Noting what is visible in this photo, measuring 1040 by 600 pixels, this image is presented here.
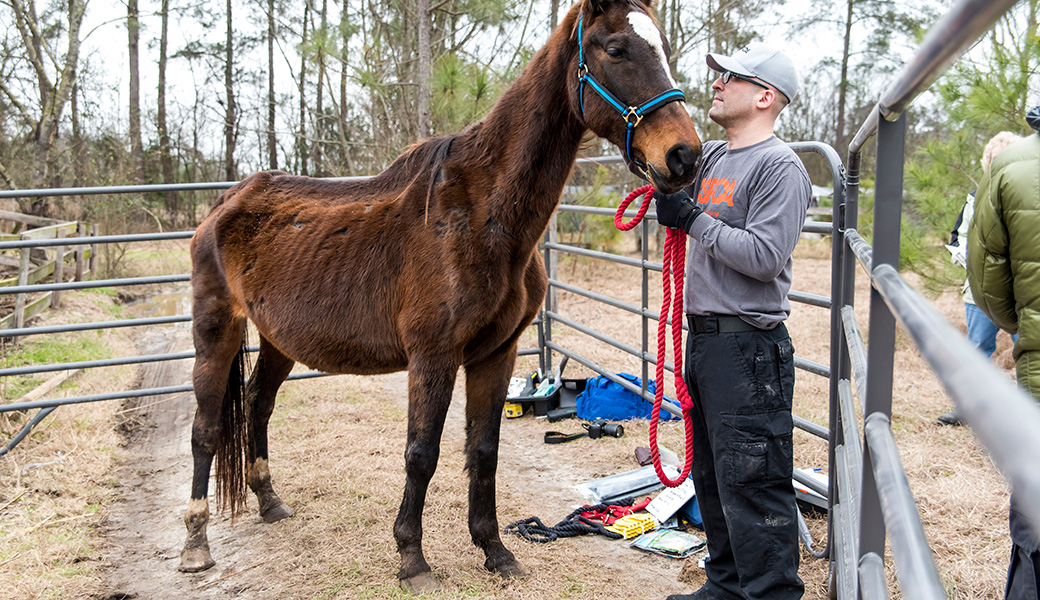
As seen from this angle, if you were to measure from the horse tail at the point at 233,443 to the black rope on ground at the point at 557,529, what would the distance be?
1387 mm

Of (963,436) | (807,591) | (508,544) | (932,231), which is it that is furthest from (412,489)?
(932,231)

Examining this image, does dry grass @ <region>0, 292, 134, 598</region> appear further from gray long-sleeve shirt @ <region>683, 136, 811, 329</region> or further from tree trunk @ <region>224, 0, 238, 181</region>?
tree trunk @ <region>224, 0, 238, 181</region>

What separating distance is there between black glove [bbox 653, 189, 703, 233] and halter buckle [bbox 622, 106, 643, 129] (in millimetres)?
241

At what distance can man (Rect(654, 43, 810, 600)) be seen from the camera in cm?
213

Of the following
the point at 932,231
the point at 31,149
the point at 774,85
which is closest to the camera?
the point at 774,85

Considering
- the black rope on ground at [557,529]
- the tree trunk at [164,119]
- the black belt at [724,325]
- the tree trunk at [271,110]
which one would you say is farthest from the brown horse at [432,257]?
the tree trunk at [164,119]

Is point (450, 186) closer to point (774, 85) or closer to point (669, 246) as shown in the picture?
point (669, 246)

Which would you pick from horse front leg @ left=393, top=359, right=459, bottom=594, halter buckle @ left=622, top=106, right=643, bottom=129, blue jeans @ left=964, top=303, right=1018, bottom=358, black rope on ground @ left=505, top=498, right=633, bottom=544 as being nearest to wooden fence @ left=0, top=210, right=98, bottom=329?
horse front leg @ left=393, top=359, right=459, bottom=594

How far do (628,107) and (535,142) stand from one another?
46 cm

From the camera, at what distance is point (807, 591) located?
260 centimetres

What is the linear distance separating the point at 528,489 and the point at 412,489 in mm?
1191

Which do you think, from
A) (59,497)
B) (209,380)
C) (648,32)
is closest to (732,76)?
(648,32)

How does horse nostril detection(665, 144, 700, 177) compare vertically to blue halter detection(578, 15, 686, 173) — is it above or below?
below

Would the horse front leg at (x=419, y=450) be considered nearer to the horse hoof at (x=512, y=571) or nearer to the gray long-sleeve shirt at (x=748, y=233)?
the horse hoof at (x=512, y=571)
